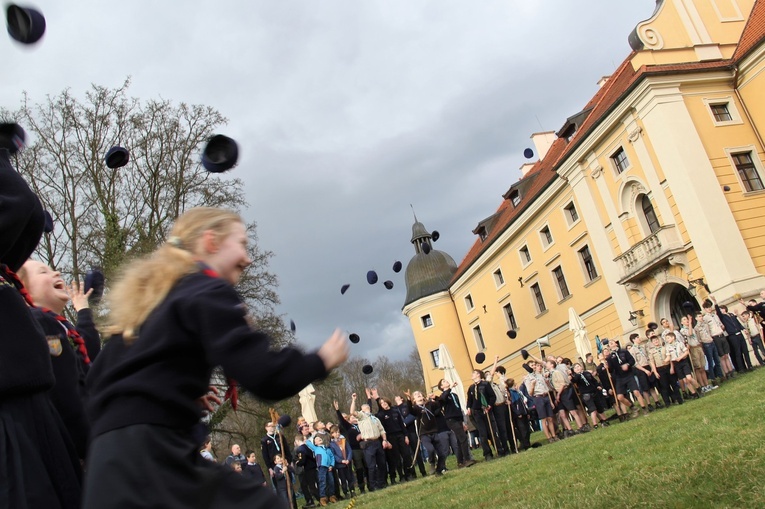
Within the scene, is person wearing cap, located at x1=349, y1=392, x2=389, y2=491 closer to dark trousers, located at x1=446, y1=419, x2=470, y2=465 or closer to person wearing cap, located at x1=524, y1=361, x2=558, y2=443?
dark trousers, located at x1=446, y1=419, x2=470, y2=465

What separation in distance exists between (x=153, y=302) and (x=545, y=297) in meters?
38.7

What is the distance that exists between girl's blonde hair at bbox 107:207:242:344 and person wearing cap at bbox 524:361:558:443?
1441cm

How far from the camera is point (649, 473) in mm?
5738

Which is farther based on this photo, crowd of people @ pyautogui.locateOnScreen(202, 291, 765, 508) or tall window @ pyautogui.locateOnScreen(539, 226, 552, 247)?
tall window @ pyautogui.locateOnScreen(539, 226, 552, 247)

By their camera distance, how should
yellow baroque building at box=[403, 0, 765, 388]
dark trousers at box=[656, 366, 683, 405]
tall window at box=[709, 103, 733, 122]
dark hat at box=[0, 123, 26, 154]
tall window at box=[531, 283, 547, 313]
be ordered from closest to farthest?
1. dark hat at box=[0, 123, 26, 154]
2. dark trousers at box=[656, 366, 683, 405]
3. yellow baroque building at box=[403, 0, 765, 388]
4. tall window at box=[709, 103, 733, 122]
5. tall window at box=[531, 283, 547, 313]

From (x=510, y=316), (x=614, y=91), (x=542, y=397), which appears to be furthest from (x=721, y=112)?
(x=510, y=316)

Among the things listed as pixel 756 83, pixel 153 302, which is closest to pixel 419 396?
pixel 153 302

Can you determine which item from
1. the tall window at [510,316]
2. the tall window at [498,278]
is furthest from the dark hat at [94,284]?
the tall window at [498,278]

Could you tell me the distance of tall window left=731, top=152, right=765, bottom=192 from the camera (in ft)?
88.2

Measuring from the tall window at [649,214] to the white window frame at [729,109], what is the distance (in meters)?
4.27

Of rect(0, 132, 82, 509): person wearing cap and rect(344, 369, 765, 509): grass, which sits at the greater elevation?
rect(0, 132, 82, 509): person wearing cap

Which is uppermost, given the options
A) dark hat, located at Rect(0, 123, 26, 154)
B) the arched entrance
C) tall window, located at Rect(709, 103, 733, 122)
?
tall window, located at Rect(709, 103, 733, 122)

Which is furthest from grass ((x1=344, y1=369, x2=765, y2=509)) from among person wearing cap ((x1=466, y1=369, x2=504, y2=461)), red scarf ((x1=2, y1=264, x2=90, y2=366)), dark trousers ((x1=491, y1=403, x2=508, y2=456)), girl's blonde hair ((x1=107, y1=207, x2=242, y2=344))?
dark trousers ((x1=491, y1=403, x2=508, y2=456))

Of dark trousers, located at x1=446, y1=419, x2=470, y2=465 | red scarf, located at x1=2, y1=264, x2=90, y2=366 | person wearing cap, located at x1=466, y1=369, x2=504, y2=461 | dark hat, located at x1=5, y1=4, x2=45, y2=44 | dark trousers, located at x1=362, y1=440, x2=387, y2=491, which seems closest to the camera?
red scarf, located at x1=2, y1=264, x2=90, y2=366
